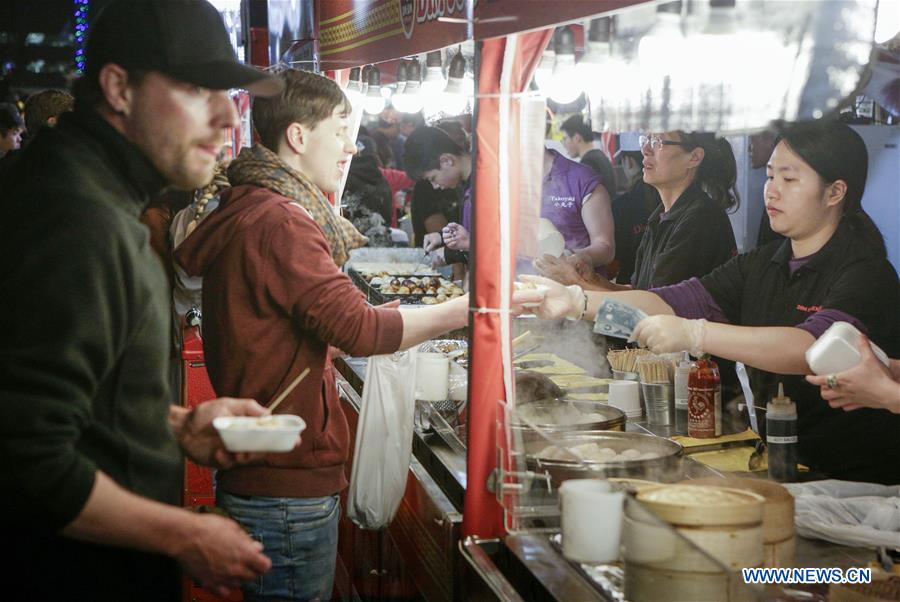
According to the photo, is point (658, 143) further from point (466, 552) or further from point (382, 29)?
point (466, 552)

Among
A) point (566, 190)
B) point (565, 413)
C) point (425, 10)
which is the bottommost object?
point (565, 413)

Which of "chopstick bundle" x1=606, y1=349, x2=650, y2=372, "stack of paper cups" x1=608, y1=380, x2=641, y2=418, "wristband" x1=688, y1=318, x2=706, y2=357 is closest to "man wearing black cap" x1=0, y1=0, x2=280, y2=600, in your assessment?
"wristband" x1=688, y1=318, x2=706, y2=357

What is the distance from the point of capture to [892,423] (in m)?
3.19

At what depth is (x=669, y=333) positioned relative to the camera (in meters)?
3.19

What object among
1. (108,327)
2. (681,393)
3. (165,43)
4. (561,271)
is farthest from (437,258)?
(108,327)

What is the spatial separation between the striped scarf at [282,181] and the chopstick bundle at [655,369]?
1.34 metres

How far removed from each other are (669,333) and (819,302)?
0.60m

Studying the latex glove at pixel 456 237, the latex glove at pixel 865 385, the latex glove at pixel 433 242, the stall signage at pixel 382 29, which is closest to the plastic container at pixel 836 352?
the latex glove at pixel 865 385

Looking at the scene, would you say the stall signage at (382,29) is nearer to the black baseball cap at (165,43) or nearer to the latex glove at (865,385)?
the black baseball cap at (165,43)

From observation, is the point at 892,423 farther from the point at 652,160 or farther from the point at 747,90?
the point at 652,160

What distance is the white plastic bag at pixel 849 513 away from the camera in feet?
7.48

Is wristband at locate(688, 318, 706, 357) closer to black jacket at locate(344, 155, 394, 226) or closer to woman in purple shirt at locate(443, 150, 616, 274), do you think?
woman in purple shirt at locate(443, 150, 616, 274)

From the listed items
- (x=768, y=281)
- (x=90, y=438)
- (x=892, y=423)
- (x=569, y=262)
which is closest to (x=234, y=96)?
(x=569, y=262)

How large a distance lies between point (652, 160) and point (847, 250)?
5.76 feet
